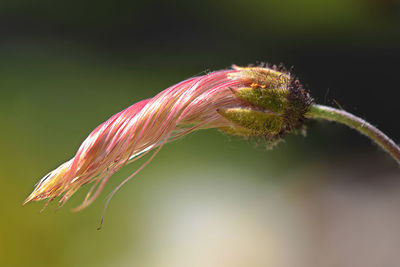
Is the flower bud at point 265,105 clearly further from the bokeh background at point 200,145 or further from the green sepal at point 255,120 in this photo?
the bokeh background at point 200,145

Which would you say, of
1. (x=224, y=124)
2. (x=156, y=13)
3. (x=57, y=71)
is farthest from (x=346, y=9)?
(x=224, y=124)

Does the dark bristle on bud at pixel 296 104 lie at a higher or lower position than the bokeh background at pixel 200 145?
higher

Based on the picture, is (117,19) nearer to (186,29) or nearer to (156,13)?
(156,13)

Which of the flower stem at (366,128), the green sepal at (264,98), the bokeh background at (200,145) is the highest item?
the green sepal at (264,98)

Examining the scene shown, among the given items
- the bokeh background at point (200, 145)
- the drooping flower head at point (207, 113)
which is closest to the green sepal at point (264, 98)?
the drooping flower head at point (207, 113)

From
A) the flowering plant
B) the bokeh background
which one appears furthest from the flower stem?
the bokeh background
